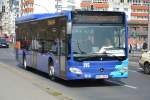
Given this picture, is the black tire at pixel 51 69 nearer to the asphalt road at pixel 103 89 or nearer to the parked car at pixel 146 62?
the asphalt road at pixel 103 89

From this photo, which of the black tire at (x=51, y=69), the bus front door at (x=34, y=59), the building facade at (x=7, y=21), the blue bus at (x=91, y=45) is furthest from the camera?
the building facade at (x=7, y=21)

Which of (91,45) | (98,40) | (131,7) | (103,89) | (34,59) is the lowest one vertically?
(103,89)

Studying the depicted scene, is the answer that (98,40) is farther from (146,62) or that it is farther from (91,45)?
(146,62)

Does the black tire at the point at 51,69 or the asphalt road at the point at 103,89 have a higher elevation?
the black tire at the point at 51,69

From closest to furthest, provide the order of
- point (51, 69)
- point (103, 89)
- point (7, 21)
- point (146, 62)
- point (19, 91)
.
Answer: point (19, 91), point (103, 89), point (51, 69), point (146, 62), point (7, 21)

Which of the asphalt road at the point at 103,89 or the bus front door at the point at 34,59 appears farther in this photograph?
the bus front door at the point at 34,59

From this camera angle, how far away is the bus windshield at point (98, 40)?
17156mm

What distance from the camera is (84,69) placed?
56.6 feet

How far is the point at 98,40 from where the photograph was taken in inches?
682

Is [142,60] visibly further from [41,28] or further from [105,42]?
[105,42]

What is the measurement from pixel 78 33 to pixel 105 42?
101 centimetres

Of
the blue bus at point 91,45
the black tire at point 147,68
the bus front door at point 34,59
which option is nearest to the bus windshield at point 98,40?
the blue bus at point 91,45

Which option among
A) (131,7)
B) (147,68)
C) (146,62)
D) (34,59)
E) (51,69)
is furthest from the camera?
(131,7)

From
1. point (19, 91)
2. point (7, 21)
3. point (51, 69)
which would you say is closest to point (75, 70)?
point (51, 69)
